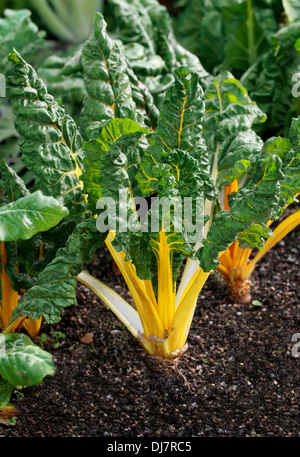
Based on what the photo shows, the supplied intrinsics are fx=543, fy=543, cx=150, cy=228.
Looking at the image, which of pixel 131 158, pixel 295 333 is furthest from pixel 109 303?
pixel 295 333

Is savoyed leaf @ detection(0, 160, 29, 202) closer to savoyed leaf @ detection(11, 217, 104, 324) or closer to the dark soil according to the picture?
savoyed leaf @ detection(11, 217, 104, 324)

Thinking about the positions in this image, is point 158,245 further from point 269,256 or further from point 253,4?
point 253,4

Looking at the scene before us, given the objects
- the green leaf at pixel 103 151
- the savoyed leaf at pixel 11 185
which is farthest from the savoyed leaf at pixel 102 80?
the savoyed leaf at pixel 11 185

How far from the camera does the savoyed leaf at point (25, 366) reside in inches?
44.9

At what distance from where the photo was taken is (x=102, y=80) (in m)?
1.54

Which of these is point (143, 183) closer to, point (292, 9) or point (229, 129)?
point (229, 129)

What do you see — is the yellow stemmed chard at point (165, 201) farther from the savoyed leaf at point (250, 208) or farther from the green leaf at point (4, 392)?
the green leaf at point (4, 392)

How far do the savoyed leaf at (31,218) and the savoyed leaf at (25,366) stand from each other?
26cm

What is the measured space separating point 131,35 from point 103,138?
0.97 metres

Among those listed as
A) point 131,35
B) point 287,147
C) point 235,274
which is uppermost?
point 131,35

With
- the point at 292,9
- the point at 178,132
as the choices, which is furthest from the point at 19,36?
the point at 178,132

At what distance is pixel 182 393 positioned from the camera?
58.0 inches

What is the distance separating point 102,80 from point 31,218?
20.0 inches

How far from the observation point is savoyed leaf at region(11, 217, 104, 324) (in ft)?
4.39
